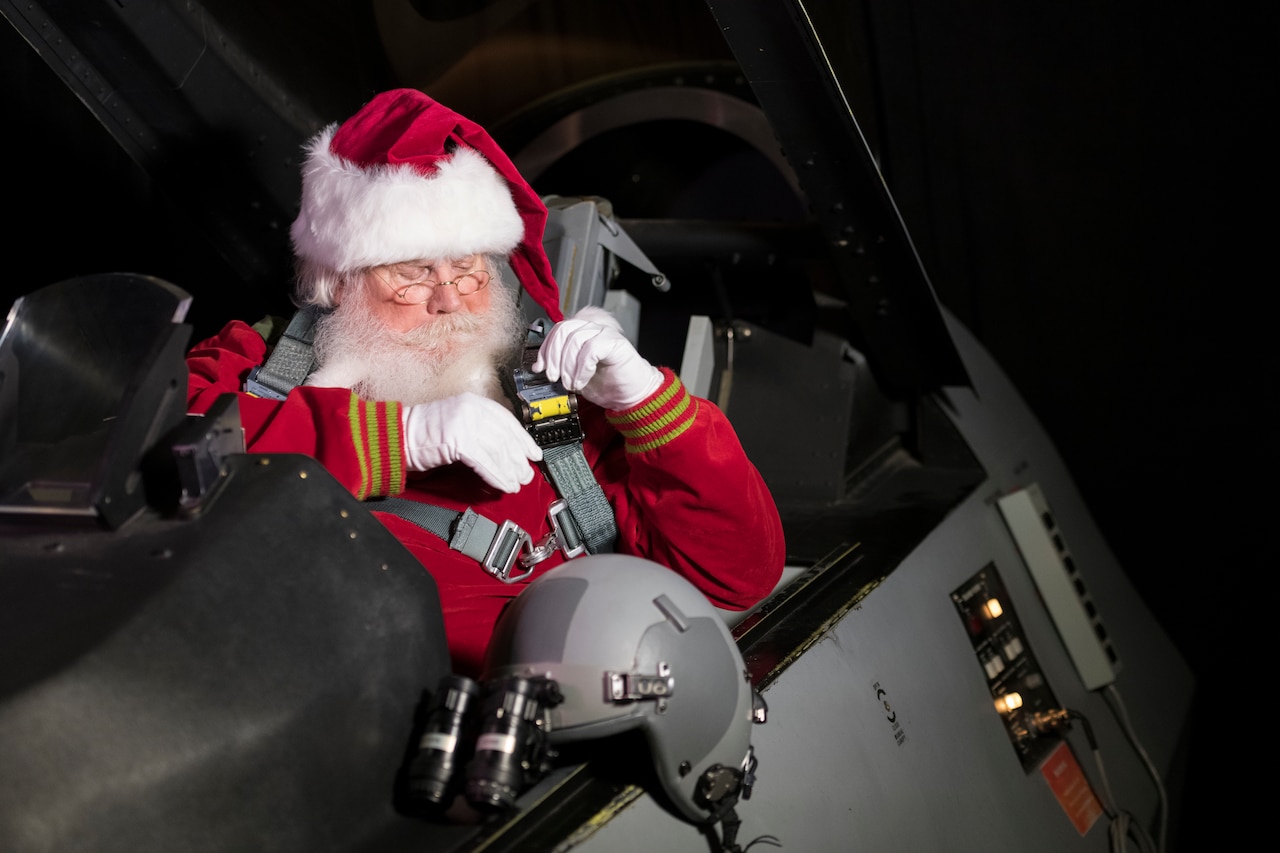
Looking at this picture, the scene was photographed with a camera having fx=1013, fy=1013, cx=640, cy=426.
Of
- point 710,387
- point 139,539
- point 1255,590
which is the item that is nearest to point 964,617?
point 710,387

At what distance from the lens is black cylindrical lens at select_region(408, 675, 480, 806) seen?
0.89m

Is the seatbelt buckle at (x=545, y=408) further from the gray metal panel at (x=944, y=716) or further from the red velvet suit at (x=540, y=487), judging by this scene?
the gray metal panel at (x=944, y=716)

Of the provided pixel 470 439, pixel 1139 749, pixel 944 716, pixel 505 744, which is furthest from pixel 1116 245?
pixel 505 744

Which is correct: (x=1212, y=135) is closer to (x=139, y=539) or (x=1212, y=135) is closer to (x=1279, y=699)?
(x=1279, y=699)

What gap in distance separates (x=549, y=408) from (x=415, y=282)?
31 cm

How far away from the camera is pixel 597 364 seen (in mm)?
1307

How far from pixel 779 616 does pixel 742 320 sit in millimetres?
1034

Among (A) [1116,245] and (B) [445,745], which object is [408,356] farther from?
(A) [1116,245]

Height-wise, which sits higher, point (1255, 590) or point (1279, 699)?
point (1255, 590)

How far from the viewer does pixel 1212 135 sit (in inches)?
106

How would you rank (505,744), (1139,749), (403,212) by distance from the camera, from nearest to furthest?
(505,744) < (403,212) < (1139,749)

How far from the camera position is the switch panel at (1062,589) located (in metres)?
2.14

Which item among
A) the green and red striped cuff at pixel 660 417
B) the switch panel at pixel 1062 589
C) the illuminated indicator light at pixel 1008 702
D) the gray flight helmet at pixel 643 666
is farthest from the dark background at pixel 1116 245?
the gray flight helmet at pixel 643 666

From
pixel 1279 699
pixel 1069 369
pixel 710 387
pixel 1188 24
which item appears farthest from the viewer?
pixel 1069 369
